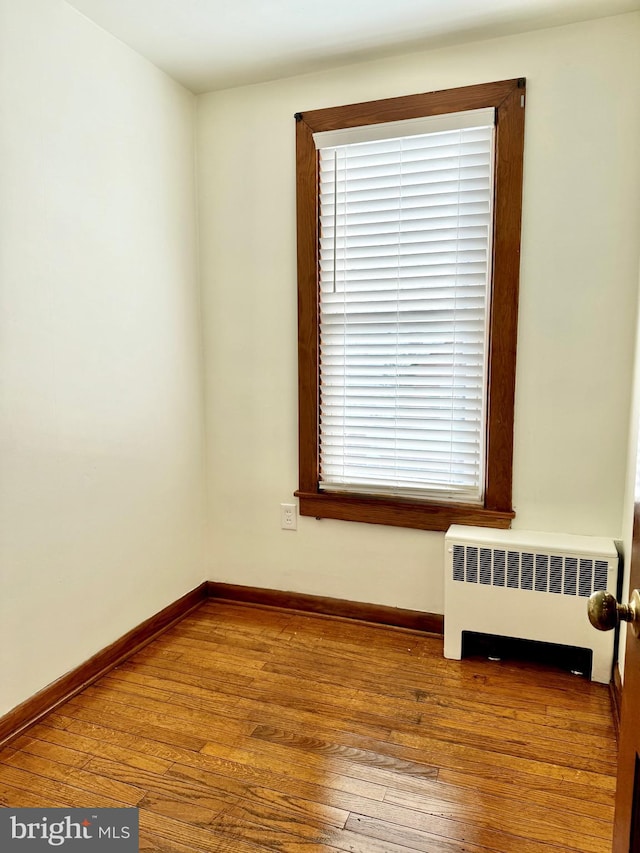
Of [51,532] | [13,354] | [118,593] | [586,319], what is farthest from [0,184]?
[586,319]

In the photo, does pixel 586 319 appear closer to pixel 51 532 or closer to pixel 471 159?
pixel 471 159

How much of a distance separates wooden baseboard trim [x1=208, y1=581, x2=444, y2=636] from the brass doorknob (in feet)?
5.93

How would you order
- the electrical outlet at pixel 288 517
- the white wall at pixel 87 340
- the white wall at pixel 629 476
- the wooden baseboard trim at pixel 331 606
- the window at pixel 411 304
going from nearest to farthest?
the white wall at pixel 87 340, the white wall at pixel 629 476, the window at pixel 411 304, the wooden baseboard trim at pixel 331 606, the electrical outlet at pixel 288 517

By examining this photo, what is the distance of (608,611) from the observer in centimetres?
85

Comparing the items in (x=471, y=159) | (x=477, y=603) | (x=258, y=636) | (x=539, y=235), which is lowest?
(x=258, y=636)

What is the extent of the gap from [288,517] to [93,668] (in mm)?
1053

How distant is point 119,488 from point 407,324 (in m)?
1.39

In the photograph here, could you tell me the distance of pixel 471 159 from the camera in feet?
7.75

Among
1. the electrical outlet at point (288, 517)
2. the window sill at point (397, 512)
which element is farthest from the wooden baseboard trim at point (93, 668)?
the window sill at point (397, 512)

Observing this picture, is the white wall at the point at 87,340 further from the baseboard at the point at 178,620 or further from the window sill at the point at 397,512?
the window sill at the point at 397,512

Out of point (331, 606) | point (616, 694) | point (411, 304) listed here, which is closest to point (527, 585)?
point (616, 694)

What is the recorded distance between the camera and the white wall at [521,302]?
2.20 metres

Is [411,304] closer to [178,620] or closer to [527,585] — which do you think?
[527,585]

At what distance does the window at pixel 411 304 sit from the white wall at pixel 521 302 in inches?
3.0
